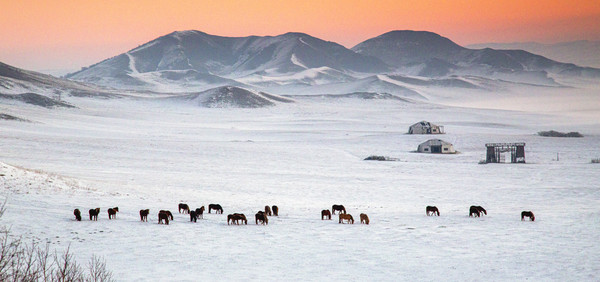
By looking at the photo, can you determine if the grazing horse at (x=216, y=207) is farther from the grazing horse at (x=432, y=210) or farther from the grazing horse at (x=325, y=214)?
the grazing horse at (x=432, y=210)

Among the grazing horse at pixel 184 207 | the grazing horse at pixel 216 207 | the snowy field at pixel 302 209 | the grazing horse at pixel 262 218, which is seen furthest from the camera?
the grazing horse at pixel 216 207

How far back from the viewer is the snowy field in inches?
654

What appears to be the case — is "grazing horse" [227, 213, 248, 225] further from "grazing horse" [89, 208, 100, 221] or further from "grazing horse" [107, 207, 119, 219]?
"grazing horse" [89, 208, 100, 221]

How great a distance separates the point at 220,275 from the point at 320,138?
2634 inches

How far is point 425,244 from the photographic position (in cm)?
1934

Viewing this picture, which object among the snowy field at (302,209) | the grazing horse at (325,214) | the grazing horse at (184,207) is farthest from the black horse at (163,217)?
the grazing horse at (325,214)

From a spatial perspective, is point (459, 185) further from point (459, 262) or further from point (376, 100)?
point (376, 100)

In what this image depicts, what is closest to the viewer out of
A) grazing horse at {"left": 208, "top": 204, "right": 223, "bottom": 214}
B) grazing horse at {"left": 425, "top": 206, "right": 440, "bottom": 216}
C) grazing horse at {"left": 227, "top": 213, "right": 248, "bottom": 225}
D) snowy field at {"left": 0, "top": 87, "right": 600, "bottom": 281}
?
snowy field at {"left": 0, "top": 87, "right": 600, "bottom": 281}

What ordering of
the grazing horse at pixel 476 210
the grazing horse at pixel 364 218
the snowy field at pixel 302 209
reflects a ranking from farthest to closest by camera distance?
the grazing horse at pixel 476 210 → the grazing horse at pixel 364 218 → the snowy field at pixel 302 209

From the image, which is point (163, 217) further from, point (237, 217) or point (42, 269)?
point (42, 269)

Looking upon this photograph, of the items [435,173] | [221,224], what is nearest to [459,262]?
[221,224]

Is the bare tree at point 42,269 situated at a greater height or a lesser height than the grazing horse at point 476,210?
lesser

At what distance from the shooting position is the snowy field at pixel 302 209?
654 inches

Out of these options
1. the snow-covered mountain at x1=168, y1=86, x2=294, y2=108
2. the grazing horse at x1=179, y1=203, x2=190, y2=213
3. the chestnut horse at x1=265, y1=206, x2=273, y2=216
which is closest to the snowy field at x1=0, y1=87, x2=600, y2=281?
the chestnut horse at x1=265, y1=206, x2=273, y2=216
